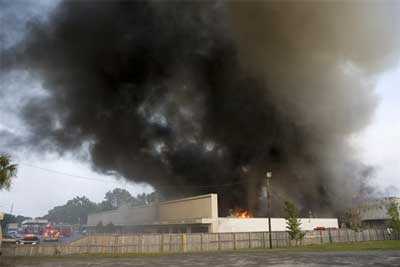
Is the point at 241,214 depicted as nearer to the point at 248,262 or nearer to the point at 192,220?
the point at 192,220

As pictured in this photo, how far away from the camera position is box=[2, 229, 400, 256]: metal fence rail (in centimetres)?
3142

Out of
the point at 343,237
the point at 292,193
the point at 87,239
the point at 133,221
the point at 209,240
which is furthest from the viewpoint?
the point at 292,193

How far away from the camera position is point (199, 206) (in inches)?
2055

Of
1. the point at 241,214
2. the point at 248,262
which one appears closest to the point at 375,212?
the point at 241,214

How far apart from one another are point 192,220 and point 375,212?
4784 cm

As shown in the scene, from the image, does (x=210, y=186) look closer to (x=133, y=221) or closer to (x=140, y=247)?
(x=133, y=221)

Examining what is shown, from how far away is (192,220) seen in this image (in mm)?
51781

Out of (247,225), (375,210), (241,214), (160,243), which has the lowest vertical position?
(160,243)

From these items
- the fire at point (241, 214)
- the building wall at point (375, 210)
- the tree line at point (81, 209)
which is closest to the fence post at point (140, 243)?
the fire at point (241, 214)

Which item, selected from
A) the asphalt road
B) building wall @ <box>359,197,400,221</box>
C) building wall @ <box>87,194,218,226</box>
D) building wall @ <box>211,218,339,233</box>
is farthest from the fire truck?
Answer: building wall @ <box>359,197,400,221</box>

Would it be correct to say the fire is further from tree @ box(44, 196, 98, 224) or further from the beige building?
tree @ box(44, 196, 98, 224)

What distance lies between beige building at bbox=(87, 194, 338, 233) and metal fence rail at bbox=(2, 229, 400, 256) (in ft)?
25.9

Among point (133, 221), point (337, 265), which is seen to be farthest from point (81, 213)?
point (337, 265)

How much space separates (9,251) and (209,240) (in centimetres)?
1951
